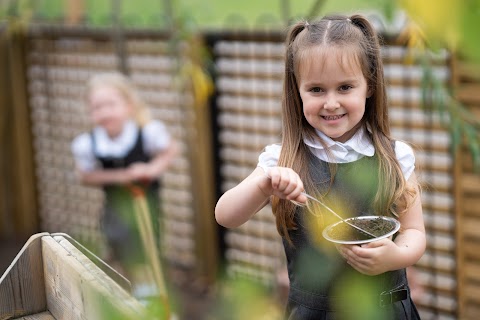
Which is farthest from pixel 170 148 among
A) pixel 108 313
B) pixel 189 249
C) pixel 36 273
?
pixel 108 313

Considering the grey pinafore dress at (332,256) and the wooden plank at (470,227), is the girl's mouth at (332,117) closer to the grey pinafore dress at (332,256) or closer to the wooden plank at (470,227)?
the grey pinafore dress at (332,256)

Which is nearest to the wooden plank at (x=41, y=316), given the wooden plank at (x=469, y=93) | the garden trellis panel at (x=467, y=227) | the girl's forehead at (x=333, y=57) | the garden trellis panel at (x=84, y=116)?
the girl's forehead at (x=333, y=57)

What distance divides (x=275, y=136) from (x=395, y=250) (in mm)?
3424

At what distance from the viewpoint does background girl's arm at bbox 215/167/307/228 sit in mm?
1303

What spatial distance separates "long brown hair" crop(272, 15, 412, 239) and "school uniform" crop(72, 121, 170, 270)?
2.72 m

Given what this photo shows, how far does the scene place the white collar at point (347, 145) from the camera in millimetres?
1513

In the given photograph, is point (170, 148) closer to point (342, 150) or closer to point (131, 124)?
point (131, 124)

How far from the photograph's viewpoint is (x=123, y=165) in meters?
4.25

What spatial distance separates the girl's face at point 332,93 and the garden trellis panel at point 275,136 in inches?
89.6

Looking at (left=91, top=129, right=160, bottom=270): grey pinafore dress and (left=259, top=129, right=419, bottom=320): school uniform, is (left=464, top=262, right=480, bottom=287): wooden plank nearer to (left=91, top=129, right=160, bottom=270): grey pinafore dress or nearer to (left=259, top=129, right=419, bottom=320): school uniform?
(left=91, top=129, right=160, bottom=270): grey pinafore dress

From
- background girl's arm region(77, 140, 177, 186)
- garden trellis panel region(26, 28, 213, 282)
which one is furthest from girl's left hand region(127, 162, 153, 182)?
garden trellis panel region(26, 28, 213, 282)

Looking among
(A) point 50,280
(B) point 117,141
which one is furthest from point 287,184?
(B) point 117,141

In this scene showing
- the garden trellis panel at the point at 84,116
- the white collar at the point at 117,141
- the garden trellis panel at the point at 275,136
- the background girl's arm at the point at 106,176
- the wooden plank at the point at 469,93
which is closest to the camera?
the wooden plank at the point at 469,93

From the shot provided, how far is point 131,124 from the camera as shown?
169 inches
